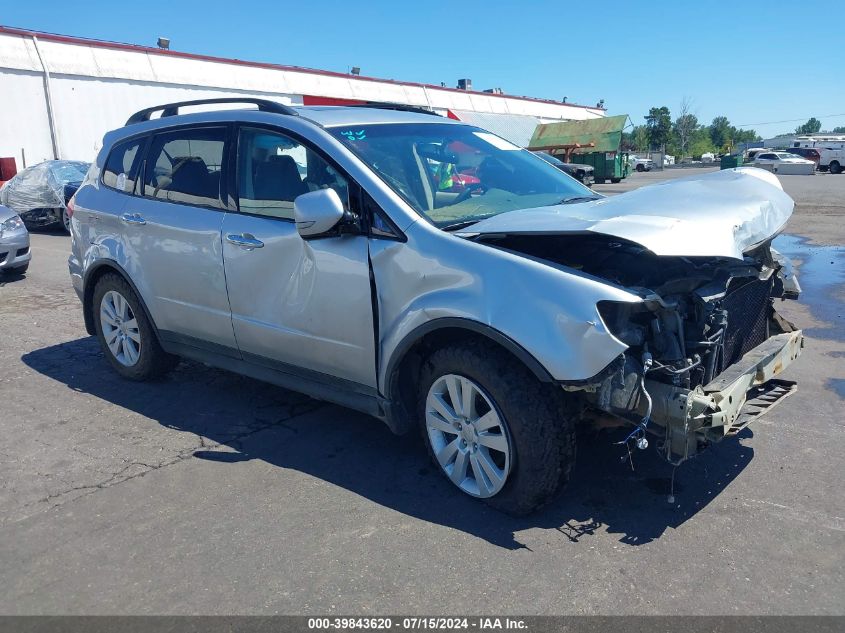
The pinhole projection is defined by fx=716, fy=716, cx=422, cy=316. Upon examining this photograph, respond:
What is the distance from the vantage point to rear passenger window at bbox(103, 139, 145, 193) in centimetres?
539

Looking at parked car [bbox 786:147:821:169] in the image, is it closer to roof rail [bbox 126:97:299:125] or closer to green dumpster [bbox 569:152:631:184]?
green dumpster [bbox 569:152:631:184]

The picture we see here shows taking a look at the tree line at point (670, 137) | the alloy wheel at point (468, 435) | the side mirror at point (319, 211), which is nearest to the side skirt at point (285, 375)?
the alloy wheel at point (468, 435)

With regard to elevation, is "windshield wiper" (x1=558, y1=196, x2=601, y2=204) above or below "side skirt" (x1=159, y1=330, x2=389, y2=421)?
above

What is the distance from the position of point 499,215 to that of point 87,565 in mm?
2604

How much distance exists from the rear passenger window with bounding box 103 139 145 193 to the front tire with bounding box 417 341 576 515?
307 centimetres

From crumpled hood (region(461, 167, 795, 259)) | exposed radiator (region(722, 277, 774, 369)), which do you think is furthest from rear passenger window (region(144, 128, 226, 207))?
exposed radiator (region(722, 277, 774, 369))

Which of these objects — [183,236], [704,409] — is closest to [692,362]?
[704,409]

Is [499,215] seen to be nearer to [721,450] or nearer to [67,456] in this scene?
[721,450]

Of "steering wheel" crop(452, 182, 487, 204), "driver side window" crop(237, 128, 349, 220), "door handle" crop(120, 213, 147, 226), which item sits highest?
"driver side window" crop(237, 128, 349, 220)

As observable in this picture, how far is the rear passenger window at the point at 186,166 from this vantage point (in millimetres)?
4684

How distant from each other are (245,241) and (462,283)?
5.25 ft

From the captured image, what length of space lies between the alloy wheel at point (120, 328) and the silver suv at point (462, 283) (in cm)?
36

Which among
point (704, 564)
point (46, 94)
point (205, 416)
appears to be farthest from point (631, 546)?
point (46, 94)

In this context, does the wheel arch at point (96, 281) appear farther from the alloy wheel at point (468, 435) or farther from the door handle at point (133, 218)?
the alloy wheel at point (468, 435)
